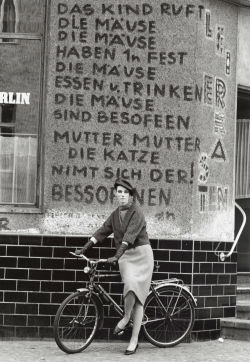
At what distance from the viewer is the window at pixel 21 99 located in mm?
10117

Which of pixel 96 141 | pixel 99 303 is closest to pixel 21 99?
pixel 96 141

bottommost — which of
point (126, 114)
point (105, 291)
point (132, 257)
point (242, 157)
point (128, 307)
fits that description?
point (128, 307)

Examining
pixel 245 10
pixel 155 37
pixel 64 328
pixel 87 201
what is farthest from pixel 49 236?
pixel 245 10

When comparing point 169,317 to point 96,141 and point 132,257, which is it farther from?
point 96,141

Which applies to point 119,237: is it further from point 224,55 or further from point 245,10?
point 245,10

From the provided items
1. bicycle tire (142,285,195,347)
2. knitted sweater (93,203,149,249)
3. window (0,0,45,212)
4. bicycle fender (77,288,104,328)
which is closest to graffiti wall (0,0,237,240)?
window (0,0,45,212)

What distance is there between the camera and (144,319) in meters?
9.41

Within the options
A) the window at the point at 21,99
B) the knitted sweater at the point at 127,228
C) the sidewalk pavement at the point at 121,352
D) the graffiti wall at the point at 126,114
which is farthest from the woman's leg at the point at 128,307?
the window at the point at 21,99

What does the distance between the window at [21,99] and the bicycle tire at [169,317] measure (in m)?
2.03

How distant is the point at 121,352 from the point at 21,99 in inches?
129

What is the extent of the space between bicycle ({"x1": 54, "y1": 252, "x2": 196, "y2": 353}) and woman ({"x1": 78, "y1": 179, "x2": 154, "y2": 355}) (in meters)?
0.22

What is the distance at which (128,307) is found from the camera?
902 centimetres

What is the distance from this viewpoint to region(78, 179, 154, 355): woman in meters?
9.00

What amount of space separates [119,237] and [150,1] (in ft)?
9.79
